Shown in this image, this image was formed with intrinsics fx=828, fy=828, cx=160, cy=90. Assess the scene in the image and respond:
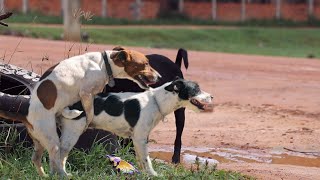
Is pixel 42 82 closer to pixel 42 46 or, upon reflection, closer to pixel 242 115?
pixel 242 115

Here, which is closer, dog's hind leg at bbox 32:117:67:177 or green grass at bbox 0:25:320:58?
dog's hind leg at bbox 32:117:67:177

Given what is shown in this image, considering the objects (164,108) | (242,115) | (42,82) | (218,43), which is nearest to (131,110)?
(164,108)

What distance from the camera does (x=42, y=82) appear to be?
5973 millimetres

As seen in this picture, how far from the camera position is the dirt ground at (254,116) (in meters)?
9.09

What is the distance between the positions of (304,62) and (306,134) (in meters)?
12.8

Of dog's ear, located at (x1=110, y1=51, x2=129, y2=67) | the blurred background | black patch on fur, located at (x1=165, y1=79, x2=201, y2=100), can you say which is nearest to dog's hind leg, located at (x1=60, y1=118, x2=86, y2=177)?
dog's ear, located at (x1=110, y1=51, x2=129, y2=67)

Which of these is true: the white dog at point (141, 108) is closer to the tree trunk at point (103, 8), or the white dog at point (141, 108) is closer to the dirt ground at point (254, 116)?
the dirt ground at point (254, 116)

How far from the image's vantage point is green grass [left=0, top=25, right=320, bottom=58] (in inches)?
1130

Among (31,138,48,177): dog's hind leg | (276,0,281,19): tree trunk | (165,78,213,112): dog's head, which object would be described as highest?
(165,78,213,112): dog's head

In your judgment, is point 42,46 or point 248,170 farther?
point 42,46

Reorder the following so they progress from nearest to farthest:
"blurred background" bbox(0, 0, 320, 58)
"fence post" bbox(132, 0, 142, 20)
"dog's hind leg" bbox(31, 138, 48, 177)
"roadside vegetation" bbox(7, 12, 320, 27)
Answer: "dog's hind leg" bbox(31, 138, 48, 177) → "blurred background" bbox(0, 0, 320, 58) → "roadside vegetation" bbox(7, 12, 320, 27) → "fence post" bbox(132, 0, 142, 20)

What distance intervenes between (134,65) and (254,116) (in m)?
6.68

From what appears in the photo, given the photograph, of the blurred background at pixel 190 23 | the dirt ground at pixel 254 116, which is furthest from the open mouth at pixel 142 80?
the blurred background at pixel 190 23

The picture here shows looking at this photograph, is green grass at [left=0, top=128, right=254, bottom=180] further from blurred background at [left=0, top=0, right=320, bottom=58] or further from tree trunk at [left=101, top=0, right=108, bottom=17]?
tree trunk at [left=101, top=0, right=108, bottom=17]
